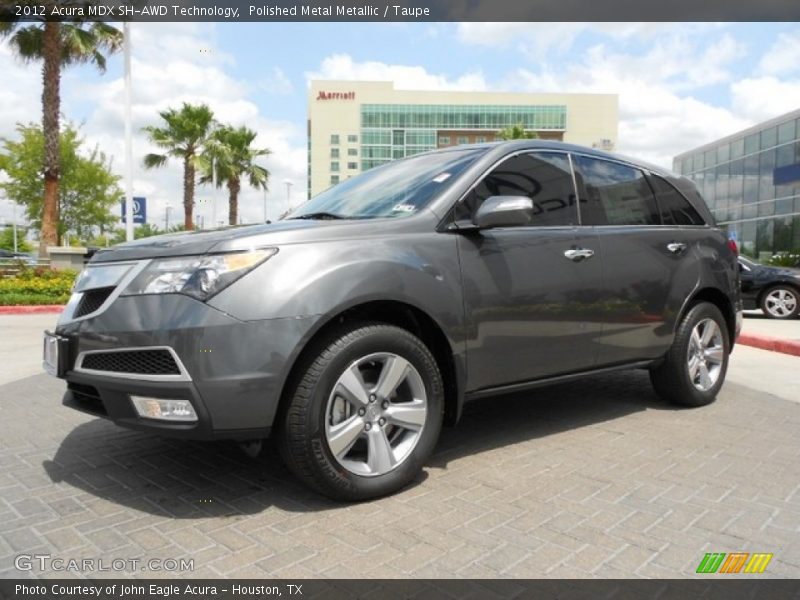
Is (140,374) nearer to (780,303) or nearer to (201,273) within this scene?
(201,273)

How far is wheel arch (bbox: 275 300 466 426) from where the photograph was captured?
272 cm

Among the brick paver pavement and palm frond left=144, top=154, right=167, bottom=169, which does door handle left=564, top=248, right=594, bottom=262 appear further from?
palm frond left=144, top=154, right=167, bottom=169

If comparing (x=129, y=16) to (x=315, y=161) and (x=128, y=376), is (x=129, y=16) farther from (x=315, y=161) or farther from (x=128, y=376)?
(x=315, y=161)

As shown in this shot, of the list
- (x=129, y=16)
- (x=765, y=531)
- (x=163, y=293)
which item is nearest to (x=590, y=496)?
(x=765, y=531)

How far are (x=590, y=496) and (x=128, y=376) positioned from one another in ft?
7.12

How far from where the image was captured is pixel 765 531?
2.62 meters

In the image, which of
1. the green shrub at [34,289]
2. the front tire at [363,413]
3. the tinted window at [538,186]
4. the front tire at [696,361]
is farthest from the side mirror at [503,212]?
the green shrub at [34,289]

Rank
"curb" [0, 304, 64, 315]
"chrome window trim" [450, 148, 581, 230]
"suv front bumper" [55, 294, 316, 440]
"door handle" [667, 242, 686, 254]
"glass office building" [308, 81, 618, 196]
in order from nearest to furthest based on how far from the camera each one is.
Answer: "suv front bumper" [55, 294, 316, 440] → "chrome window trim" [450, 148, 581, 230] → "door handle" [667, 242, 686, 254] → "curb" [0, 304, 64, 315] → "glass office building" [308, 81, 618, 196]

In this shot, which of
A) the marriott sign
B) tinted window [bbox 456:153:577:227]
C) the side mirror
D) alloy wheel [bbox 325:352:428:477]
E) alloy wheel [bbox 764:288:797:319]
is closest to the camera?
alloy wheel [bbox 325:352:428:477]

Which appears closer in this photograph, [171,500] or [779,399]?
[171,500]

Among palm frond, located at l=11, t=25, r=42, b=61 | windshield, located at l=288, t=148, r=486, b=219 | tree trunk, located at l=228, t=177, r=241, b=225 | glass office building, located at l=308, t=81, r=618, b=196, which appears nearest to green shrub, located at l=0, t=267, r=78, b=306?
palm frond, located at l=11, t=25, r=42, b=61

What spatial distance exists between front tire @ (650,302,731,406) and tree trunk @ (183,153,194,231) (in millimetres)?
30546

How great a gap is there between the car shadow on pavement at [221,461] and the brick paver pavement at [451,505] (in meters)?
0.01

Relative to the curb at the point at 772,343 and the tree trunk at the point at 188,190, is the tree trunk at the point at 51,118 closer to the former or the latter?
the tree trunk at the point at 188,190
